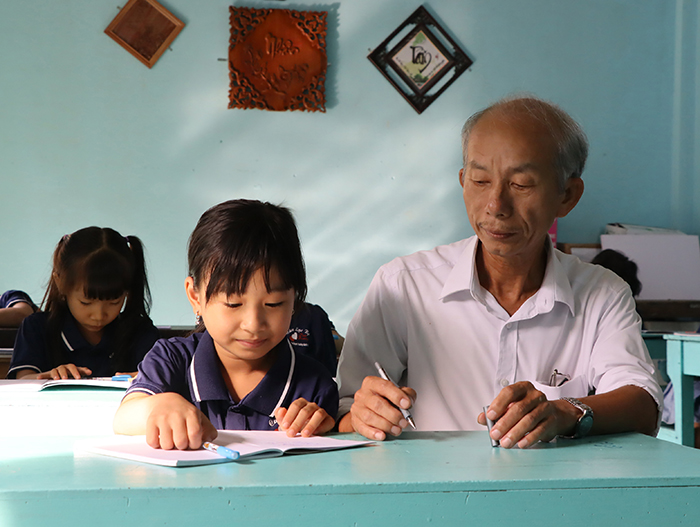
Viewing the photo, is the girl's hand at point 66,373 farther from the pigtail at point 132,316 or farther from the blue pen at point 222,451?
the blue pen at point 222,451

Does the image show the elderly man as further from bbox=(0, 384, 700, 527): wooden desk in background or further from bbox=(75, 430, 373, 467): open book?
bbox=(0, 384, 700, 527): wooden desk in background

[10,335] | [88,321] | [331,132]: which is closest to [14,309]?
[10,335]

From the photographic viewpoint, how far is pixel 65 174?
3.96 m

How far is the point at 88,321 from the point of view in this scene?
230 cm

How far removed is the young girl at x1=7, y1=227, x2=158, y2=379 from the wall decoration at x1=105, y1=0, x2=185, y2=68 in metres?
1.98

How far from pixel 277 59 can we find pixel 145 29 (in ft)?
2.64

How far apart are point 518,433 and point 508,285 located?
57 cm

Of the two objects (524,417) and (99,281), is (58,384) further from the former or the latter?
(524,417)

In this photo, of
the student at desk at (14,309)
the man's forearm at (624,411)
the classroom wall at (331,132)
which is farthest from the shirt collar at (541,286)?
the classroom wall at (331,132)

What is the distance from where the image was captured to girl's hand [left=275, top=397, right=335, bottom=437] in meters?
0.90

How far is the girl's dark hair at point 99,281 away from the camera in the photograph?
2.31 meters

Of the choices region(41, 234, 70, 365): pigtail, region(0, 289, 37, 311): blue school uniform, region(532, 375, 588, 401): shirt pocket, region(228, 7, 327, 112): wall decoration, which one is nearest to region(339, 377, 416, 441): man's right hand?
region(532, 375, 588, 401): shirt pocket

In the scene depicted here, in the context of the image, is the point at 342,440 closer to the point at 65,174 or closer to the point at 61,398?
the point at 61,398

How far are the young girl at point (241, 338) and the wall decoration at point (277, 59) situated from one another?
9.99 ft
